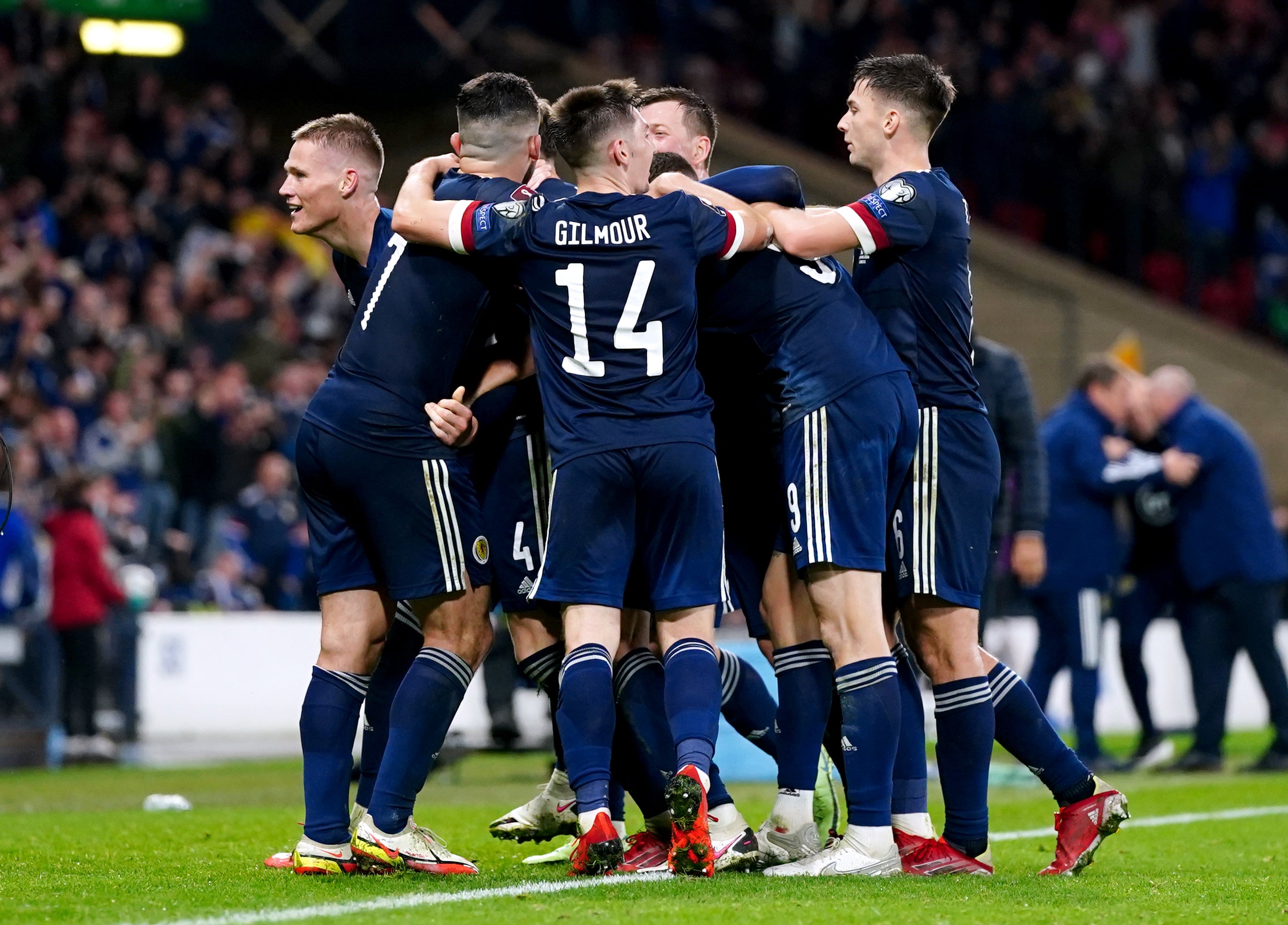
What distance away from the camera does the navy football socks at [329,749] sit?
553cm

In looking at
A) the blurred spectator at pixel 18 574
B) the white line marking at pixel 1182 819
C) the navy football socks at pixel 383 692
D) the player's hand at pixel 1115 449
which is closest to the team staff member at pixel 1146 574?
the player's hand at pixel 1115 449

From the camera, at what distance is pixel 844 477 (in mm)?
5512

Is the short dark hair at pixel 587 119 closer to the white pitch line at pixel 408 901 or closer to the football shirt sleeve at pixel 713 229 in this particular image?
the football shirt sleeve at pixel 713 229

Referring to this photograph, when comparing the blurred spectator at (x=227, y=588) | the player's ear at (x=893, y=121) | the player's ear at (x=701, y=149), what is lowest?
the blurred spectator at (x=227, y=588)

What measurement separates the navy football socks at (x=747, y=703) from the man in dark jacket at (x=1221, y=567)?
4.96 metres

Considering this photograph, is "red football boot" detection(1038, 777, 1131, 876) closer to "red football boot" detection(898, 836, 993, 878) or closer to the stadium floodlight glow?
"red football boot" detection(898, 836, 993, 878)

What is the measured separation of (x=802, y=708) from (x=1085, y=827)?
3.16 ft

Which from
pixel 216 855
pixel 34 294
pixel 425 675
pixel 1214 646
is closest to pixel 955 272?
pixel 425 675

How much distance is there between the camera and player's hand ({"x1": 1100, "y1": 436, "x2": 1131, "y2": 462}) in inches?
437

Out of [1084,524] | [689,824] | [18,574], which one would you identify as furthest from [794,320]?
[18,574]

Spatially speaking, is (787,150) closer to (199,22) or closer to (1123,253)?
(1123,253)

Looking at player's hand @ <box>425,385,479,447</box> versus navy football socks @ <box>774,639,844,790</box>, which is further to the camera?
navy football socks @ <box>774,639,844,790</box>

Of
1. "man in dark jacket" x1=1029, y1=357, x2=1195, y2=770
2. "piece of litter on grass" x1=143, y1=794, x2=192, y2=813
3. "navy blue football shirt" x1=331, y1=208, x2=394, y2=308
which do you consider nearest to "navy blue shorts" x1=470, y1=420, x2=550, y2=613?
"navy blue football shirt" x1=331, y1=208, x2=394, y2=308

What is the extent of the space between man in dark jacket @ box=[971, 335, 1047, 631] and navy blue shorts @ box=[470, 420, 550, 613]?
2.92 m
